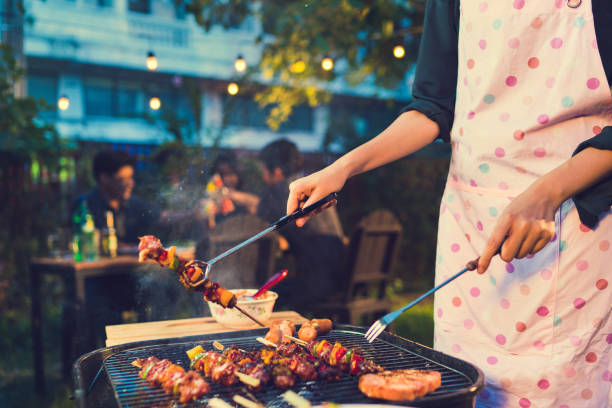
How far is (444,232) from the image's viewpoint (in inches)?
68.8

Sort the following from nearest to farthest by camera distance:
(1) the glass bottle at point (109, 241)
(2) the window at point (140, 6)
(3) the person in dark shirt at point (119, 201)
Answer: (1) the glass bottle at point (109, 241) < (3) the person in dark shirt at point (119, 201) < (2) the window at point (140, 6)

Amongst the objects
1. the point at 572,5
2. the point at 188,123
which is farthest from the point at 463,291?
the point at 188,123

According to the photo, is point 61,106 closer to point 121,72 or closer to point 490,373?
point 490,373

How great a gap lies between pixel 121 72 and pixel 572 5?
16.9 metres

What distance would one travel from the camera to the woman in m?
1.45

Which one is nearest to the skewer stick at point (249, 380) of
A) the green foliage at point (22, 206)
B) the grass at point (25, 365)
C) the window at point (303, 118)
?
the grass at point (25, 365)

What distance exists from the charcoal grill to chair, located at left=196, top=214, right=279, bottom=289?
1736 mm

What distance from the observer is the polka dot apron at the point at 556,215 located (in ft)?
4.76

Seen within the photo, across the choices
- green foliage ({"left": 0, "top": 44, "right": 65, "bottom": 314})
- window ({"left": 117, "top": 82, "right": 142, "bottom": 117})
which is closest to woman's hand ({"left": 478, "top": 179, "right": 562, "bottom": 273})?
green foliage ({"left": 0, "top": 44, "right": 65, "bottom": 314})

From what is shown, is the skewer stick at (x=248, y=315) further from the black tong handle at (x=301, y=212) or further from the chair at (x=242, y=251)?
the chair at (x=242, y=251)

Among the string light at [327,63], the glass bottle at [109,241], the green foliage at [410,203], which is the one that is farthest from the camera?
the green foliage at [410,203]

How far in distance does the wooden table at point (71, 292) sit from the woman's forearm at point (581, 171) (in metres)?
3.87

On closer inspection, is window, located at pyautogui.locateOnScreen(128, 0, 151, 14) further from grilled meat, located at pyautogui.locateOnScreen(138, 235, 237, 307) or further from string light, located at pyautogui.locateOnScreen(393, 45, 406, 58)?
grilled meat, located at pyautogui.locateOnScreen(138, 235, 237, 307)

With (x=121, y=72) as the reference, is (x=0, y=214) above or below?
below
